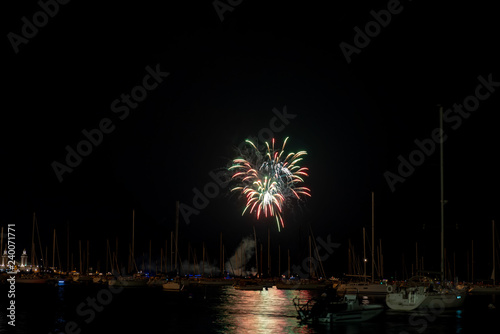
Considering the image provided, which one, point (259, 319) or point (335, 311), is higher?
point (335, 311)

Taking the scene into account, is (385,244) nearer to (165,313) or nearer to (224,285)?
(224,285)

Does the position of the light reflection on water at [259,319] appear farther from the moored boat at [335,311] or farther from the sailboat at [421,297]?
the sailboat at [421,297]

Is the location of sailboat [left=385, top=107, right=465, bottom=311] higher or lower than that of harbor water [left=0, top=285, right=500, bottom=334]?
higher

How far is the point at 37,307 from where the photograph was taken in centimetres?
6650

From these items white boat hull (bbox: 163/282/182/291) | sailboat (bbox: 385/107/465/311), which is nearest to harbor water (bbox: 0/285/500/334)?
sailboat (bbox: 385/107/465/311)

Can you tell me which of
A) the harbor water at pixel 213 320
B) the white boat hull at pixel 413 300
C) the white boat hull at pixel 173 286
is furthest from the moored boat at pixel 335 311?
the white boat hull at pixel 173 286

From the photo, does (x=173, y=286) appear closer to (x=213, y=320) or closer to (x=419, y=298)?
(x=213, y=320)

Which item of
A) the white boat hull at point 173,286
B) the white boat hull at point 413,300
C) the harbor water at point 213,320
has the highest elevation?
the white boat hull at point 413,300

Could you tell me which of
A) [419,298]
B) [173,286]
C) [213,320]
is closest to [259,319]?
[213,320]

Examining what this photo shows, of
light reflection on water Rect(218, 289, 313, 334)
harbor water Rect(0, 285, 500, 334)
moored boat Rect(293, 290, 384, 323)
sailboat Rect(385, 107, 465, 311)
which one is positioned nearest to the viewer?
light reflection on water Rect(218, 289, 313, 334)

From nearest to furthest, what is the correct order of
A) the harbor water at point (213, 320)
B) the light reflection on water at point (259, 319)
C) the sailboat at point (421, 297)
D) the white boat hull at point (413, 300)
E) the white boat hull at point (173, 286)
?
the light reflection on water at point (259, 319) < the harbor water at point (213, 320) < the sailboat at point (421, 297) < the white boat hull at point (413, 300) < the white boat hull at point (173, 286)

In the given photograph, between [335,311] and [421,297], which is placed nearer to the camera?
[335,311]

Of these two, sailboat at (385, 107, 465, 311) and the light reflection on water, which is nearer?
the light reflection on water

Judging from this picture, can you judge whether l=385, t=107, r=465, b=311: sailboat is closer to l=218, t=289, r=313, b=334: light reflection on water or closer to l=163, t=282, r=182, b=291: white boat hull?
l=218, t=289, r=313, b=334: light reflection on water
